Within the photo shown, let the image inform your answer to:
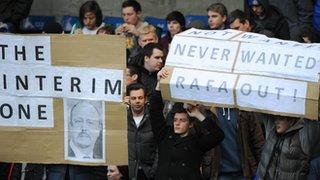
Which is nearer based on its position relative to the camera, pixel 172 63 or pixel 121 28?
pixel 172 63

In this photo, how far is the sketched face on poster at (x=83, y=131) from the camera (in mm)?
8180

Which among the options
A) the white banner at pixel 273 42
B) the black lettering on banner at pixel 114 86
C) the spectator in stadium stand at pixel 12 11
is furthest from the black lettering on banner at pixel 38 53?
the spectator in stadium stand at pixel 12 11

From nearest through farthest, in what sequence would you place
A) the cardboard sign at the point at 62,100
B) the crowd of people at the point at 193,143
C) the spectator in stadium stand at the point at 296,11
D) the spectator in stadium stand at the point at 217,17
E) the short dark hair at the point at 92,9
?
the crowd of people at the point at 193,143 < the cardboard sign at the point at 62,100 < the spectator in stadium stand at the point at 217,17 < the short dark hair at the point at 92,9 < the spectator in stadium stand at the point at 296,11

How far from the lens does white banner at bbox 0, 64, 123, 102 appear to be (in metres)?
8.09

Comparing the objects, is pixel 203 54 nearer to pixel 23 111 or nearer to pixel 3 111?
pixel 23 111

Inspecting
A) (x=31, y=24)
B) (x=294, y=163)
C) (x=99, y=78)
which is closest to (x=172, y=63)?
(x=99, y=78)

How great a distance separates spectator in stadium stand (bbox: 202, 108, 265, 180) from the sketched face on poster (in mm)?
974

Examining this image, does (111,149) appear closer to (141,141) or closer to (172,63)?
(141,141)

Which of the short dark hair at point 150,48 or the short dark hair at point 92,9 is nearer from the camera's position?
the short dark hair at point 150,48

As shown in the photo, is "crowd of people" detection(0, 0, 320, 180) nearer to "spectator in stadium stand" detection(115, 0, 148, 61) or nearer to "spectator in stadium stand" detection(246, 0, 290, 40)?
"spectator in stadium stand" detection(115, 0, 148, 61)

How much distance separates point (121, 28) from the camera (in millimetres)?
10555

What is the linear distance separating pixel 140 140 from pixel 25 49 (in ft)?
4.28

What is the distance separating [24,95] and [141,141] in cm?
112

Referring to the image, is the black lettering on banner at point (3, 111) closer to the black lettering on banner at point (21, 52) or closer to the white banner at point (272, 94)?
the black lettering on banner at point (21, 52)
